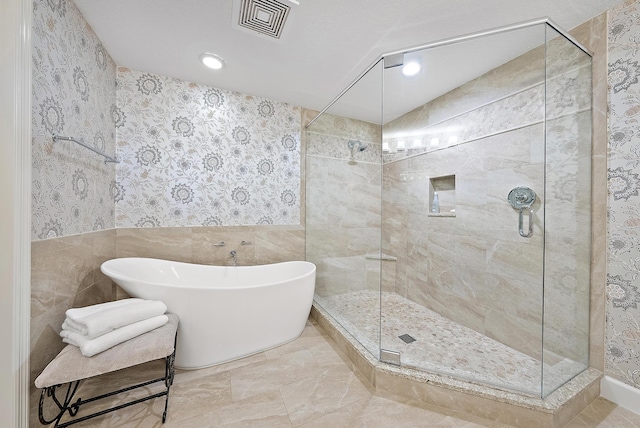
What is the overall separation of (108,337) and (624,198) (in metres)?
2.90

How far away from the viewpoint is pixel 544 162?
152 centimetres

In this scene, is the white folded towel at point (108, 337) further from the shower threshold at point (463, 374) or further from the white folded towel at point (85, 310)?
the shower threshold at point (463, 374)

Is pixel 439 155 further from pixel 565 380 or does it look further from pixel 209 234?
pixel 209 234

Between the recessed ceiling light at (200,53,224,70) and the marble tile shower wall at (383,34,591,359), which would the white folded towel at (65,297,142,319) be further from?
the marble tile shower wall at (383,34,591,359)

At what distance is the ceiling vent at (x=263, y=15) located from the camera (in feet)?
4.31

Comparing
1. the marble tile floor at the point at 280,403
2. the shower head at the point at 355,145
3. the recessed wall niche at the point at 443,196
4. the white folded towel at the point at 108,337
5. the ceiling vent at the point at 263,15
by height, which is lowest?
the marble tile floor at the point at 280,403

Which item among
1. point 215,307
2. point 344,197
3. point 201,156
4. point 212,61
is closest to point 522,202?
point 344,197

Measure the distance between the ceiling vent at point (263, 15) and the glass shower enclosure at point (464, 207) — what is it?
76cm

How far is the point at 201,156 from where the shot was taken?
2.24 meters

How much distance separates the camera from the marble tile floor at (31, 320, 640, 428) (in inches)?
48.0

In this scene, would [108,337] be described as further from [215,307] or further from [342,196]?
[342,196]

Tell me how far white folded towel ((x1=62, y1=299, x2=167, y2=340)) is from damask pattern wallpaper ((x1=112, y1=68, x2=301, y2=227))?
3.16ft

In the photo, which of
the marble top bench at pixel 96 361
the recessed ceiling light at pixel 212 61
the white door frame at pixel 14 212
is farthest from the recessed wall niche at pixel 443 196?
the white door frame at pixel 14 212

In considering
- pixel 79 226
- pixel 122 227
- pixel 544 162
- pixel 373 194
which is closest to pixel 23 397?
pixel 79 226
